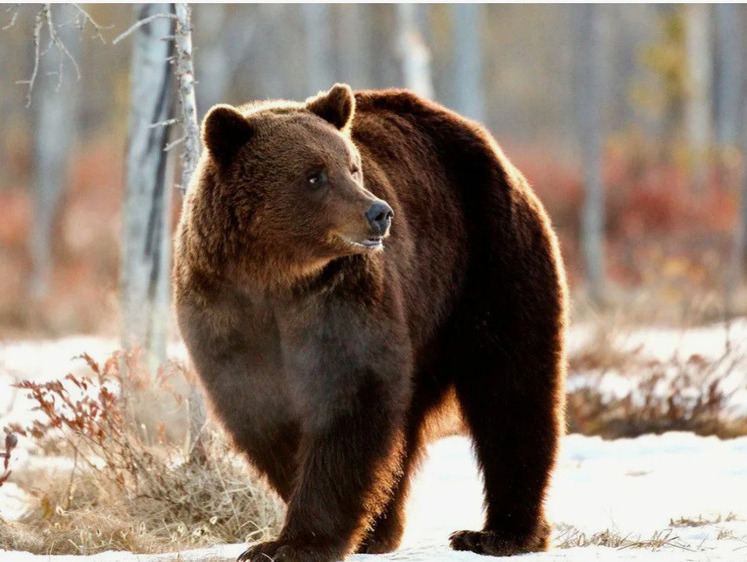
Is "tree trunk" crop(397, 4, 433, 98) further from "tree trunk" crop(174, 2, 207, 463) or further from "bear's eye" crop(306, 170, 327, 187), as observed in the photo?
"bear's eye" crop(306, 170, 327, 187)

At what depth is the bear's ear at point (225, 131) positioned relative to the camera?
404 cm

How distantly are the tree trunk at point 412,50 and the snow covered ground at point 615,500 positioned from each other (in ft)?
31.3

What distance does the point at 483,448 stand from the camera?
4.78 m

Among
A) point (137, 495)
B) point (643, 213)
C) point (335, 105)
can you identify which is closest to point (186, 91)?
point (335, 105)

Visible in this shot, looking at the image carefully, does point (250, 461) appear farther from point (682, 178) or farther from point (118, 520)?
point (682, 178)

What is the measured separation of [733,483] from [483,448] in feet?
6.36

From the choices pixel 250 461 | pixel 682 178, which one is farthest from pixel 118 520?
pixel 682 178

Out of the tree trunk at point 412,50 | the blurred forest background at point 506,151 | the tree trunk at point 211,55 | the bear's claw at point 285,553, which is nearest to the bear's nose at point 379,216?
the bear's claw at point 285,553

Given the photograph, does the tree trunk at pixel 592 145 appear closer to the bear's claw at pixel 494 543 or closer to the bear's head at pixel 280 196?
the bear's claw at pixel 494 543

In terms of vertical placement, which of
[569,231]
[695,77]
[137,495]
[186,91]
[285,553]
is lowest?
[569,231]

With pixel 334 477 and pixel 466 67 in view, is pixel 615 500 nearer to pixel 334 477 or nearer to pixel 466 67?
pixel 334 477

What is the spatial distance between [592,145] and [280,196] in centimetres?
1180

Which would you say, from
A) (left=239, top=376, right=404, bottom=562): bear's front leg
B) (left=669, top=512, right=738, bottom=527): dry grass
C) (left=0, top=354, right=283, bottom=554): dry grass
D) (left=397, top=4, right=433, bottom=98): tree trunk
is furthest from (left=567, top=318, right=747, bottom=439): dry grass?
(left=397, top=4, right=433, bottom=98): tree trunk

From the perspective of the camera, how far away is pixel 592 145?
15305 mm
